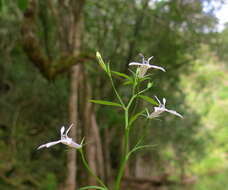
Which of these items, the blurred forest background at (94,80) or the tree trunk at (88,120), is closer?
the tree trunk at (88,120)

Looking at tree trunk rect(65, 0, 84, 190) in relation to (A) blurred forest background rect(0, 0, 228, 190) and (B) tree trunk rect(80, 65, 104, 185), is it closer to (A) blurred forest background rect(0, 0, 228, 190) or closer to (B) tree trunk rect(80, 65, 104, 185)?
(A) blurred forest background rect(0, 0, 228, 190)

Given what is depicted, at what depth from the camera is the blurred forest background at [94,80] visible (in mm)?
4242

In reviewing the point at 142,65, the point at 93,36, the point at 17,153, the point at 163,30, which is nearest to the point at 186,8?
the point at 163,30

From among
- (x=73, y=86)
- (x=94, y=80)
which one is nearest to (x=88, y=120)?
(x=73, y=86)

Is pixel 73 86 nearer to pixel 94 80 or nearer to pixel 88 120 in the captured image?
pixel 88 120

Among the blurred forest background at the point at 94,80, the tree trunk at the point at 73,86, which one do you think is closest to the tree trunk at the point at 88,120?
the blurred forest background at the point at 94,80

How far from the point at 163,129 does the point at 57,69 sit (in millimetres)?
3277

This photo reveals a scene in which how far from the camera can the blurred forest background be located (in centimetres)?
424

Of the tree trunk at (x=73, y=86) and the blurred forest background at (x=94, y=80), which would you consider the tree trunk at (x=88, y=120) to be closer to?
the blurred forest background at (x=94, y=80)

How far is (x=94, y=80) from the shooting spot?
227 inches

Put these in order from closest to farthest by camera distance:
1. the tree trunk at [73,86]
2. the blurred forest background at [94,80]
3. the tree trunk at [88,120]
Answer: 1. the tree trunk at [73,86]
2. the tree trunk at [88,120]
3. the blurred forest background at [94,80]

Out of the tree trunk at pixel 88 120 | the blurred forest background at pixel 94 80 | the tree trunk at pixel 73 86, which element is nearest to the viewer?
the tree trunk at pixel 73 86

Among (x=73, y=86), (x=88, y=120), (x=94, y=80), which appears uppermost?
(x=94, y=80)

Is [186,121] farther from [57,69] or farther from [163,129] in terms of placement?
[57,69]
